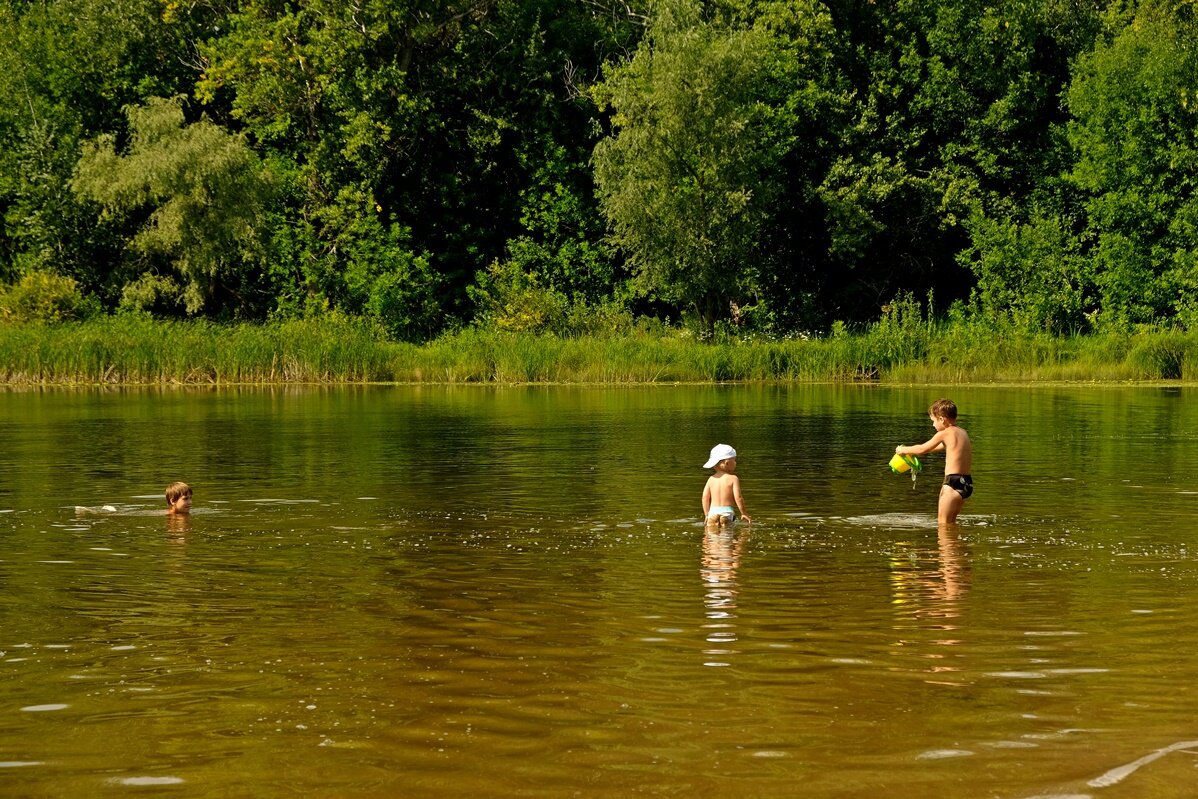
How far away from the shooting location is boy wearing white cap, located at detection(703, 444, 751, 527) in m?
16.5

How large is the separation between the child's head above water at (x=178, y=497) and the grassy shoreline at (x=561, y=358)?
3854cm

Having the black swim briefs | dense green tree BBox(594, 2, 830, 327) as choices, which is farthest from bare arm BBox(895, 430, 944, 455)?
dense green tree BBox(594, 2, 830, 327)

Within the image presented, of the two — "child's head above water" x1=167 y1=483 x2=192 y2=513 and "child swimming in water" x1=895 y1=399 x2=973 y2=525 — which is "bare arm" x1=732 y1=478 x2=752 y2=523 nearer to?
"child swimming in water" x1=895 y1=399 x2=973 y2=525

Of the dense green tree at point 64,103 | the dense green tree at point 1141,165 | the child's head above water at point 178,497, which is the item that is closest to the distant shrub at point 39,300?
the dense green tree at point 64,103

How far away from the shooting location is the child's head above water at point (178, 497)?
1742cm

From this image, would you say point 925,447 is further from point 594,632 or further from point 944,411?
point 594,632

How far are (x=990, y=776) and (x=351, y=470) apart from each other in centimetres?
1773

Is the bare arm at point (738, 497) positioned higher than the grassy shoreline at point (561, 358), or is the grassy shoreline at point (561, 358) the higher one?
the grassy shoreline at point (561, 358)

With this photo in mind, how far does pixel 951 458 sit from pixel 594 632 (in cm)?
781

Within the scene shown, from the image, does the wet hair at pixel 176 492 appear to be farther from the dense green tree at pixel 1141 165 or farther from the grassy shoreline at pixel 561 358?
the dense green tree at pixel 1141 165

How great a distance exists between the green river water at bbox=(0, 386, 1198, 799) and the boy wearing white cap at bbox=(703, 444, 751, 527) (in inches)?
12.4

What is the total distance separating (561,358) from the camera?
57312mm

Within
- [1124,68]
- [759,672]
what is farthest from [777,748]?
[1124,68]

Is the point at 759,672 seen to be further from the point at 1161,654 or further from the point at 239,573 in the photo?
the point at 239,573
